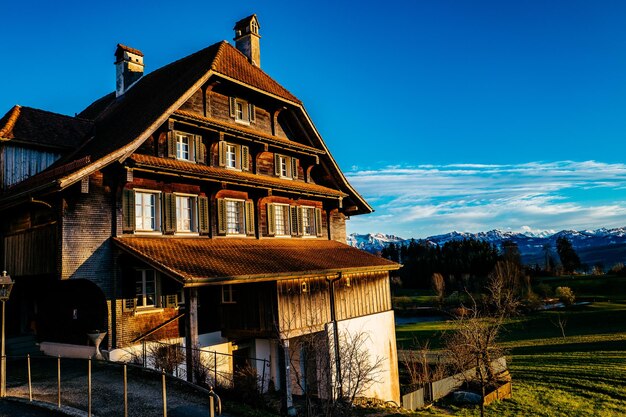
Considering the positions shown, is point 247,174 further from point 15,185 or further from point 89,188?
point 15,185

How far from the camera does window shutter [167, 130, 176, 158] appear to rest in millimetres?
18075

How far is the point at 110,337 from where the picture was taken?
50.3 ft

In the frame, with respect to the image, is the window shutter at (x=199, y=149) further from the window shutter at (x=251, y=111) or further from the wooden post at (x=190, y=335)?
the wooden post at (x=190, y=335)

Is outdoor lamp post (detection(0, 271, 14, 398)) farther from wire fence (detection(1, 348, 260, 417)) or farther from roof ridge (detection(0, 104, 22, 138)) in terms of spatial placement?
roof ridge (detection(0, 104, 22, 138))

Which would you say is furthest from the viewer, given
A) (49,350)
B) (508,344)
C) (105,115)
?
(508,344)

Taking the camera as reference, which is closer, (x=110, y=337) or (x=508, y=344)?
(x=110, y=337)

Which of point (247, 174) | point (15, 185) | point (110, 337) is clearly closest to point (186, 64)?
point (247, 174)

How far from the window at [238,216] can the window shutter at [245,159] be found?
1.62m

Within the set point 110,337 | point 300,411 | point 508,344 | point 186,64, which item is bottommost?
point 508,344

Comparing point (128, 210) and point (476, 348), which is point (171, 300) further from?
point (476, 348)

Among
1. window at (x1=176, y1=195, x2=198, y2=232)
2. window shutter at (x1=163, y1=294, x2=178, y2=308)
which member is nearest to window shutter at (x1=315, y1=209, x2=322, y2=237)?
window at (x1=176, y1=195, x2=198, y2=232)

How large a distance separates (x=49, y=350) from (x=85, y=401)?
7201mm

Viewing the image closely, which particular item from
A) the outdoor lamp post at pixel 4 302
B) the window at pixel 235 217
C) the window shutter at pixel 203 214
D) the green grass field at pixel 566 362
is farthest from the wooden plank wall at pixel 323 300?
the outdoor lamp post at pixel 4 302

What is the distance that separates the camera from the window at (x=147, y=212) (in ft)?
54.9
